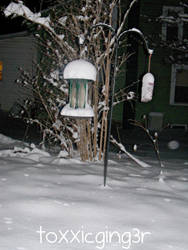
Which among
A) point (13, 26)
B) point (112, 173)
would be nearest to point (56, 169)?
point (112, 173)

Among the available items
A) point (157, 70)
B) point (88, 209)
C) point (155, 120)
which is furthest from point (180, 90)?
point (88, 209)

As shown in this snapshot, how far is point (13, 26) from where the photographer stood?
28.3 metres

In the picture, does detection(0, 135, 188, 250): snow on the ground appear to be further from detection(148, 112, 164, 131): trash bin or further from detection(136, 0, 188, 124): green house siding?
detection(136, 0, 188, 124): green house siding

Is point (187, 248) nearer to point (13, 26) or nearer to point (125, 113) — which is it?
point (125, 113)

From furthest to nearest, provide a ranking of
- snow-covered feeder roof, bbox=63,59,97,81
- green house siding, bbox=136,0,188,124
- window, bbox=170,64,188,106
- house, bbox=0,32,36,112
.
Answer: house, bbox=0,32,36,112, window, bbox=170,64,188,106, green house siding, bbox=136,0,188,124, snow-covered feeder roof, bbox=63,59,97,81

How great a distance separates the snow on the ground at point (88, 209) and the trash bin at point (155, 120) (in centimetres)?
717

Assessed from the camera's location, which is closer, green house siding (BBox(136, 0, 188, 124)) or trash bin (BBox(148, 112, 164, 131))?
trash bin (BBox(148, 112, 164, 131))

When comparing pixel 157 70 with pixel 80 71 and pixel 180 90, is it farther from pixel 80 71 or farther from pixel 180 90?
pixel 80 71

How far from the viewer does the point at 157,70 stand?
1291 cm

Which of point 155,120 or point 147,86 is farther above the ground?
point 147,86

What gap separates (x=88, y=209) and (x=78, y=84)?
1.85 meters

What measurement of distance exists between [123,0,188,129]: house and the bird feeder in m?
7.70

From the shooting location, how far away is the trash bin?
41.5 feet

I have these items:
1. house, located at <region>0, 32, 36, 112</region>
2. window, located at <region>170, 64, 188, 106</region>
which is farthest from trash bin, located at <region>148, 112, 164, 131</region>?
house, located at <region>0, 32, 36, 112</region>
